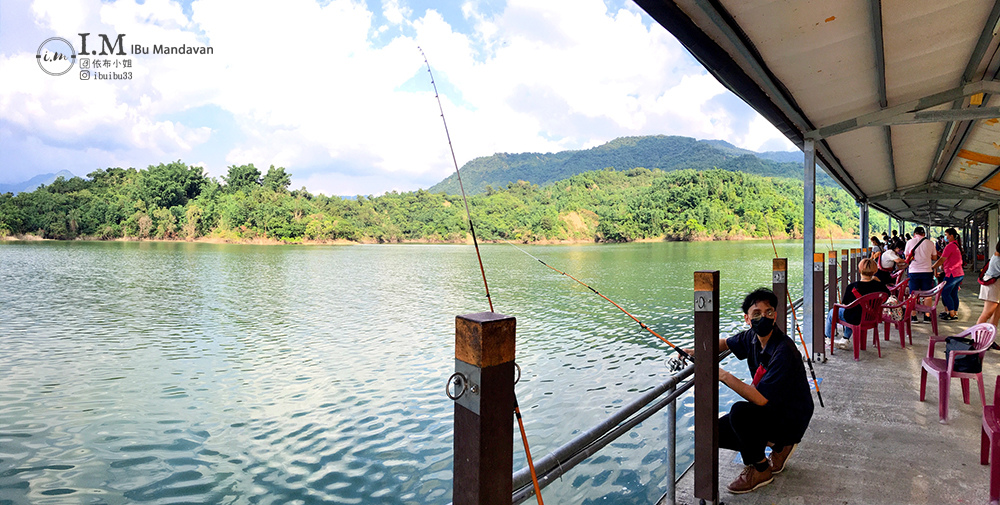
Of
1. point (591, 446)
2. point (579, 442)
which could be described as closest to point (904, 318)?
point (591, 446)

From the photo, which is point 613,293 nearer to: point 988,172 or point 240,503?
point 988,172

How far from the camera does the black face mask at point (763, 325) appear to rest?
2.42 metres

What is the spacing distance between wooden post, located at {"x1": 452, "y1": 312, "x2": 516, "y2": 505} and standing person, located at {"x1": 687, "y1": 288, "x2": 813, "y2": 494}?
149cm

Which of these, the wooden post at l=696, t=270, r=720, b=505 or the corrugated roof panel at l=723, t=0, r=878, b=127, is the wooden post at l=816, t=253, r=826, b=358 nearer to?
the corrugated roof panel at l=723, t=0, r=878, b=127

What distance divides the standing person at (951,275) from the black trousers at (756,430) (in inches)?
254

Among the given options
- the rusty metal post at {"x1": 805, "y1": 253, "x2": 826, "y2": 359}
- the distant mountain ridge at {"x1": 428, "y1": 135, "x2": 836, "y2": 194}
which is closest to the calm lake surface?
the rusty metal post at {"x1": 805, "y1": 253, "x2": 826, "y2": 359}

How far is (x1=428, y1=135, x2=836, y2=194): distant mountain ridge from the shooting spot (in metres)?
130

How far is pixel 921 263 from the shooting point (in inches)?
283

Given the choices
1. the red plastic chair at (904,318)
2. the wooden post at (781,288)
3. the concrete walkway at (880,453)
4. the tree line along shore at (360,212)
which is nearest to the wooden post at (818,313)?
the concrete walkway at (880,453)

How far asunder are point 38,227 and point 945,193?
7631 cm

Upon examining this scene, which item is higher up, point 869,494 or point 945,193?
point 945,193

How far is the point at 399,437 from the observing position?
203 inches

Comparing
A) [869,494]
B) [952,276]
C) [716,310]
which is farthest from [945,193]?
[716,310]

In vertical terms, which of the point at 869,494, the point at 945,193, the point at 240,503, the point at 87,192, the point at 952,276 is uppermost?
the point at 87,192
